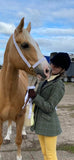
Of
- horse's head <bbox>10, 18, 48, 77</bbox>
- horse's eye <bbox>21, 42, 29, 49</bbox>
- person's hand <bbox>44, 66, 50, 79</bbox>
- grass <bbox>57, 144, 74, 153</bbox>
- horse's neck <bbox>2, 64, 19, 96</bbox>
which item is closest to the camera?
person's hand <bbox>44, 66, 50, 79</bbox>

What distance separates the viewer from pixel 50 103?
2197 millimetres

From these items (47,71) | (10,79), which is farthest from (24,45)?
(10,79)

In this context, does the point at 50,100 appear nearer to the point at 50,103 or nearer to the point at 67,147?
the point at 50,103

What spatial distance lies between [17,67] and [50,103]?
2.54ft

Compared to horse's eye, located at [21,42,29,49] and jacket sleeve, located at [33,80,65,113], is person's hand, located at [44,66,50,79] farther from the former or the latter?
horse's eye, located at [21,42,29,49]

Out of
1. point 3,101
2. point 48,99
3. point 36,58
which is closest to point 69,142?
point 3,101

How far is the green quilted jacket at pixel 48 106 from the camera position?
2.19m

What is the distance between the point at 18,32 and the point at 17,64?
0.44 metres

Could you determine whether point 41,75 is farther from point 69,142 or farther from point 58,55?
point 69,142

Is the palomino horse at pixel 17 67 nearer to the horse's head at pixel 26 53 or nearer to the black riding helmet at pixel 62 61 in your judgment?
the horse's head at pixel 26 53

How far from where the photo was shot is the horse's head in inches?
88.7

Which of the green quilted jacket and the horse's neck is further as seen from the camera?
the horse's neck

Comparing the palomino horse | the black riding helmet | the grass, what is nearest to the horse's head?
the palomino horse

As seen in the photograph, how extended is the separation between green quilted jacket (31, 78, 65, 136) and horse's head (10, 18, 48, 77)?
0.78ft
